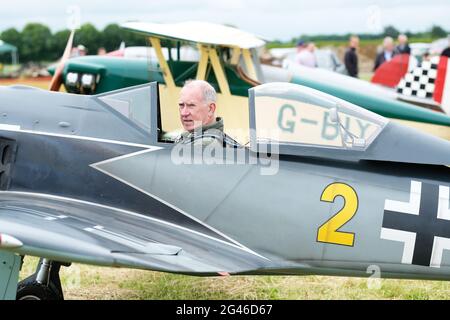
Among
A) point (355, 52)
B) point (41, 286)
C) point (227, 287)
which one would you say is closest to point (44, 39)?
point (355, 52)

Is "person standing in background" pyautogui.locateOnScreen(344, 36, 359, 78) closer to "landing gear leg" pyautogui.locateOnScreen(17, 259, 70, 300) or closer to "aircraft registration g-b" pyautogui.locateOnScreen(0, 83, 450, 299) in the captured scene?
"aircraft registration g-b" pyautogui.locateOnScreen(0, 83, 450, 299)

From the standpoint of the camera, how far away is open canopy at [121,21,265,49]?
1098cm

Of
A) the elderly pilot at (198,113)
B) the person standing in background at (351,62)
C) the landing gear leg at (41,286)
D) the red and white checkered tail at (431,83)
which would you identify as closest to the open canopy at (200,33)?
the red and white checkered tail at (431,83)

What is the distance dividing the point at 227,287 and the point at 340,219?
1857mm

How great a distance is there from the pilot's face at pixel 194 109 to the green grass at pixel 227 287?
1.67m

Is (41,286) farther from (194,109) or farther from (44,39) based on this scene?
(44,39)

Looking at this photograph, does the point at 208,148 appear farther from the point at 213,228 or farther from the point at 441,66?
the point at 441,66

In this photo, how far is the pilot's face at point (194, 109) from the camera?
4785mm

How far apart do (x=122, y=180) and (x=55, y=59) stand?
1064 inches

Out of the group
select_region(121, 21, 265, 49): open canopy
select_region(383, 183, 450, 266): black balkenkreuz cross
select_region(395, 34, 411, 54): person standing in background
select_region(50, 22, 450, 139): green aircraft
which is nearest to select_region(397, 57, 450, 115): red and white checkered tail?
select_region(50, 22, 450, 139): green aircraft

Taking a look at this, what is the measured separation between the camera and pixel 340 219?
4.50 meters

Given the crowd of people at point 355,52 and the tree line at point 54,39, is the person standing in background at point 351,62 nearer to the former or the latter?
the crowd of people at point 355,52

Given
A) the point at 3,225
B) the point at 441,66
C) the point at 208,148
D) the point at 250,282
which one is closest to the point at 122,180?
the point at 208,148

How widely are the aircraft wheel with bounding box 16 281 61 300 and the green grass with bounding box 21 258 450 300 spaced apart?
0.72 m
